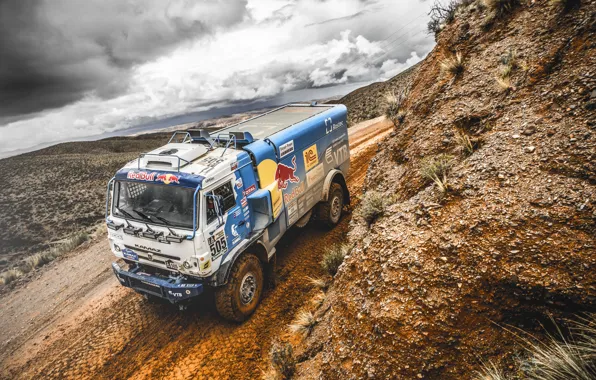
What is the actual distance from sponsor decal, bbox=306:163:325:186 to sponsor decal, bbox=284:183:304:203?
315 millimetres

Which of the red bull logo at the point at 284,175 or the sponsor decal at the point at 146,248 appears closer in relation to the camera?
the sponsor decal at the point at 146,248

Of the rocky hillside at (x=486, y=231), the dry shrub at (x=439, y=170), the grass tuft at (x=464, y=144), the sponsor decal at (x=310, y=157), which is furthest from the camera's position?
the sponsor decal at (x=310, y=157)

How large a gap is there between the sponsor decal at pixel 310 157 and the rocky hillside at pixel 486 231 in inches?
93.1

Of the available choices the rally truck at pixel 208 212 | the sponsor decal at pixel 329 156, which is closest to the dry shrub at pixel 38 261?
the rally truck at pixel 208 212

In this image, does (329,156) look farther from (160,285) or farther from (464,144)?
(160,285)

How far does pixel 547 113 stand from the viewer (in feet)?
13.6

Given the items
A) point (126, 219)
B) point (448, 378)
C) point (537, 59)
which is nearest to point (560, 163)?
point (537, 59)

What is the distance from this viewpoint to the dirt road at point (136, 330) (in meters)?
5.41

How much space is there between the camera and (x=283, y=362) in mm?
4391

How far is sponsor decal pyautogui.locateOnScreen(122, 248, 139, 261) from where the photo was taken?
19.3ft

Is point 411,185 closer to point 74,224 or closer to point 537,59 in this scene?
point 537,59

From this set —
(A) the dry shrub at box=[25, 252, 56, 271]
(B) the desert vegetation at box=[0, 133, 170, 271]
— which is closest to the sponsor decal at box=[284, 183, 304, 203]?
(A) the dry shrub at box=[25, 252, 56, 271]

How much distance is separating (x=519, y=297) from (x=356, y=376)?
1910 millimetres

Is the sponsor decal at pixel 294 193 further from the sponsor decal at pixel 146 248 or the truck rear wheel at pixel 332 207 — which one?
the sponsor decal at pixel 146 248
